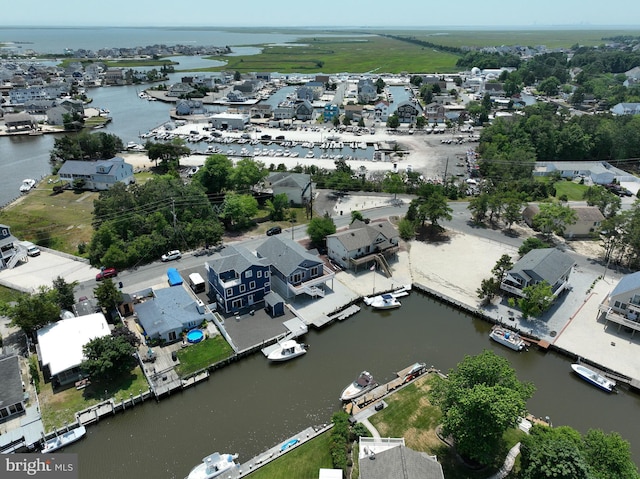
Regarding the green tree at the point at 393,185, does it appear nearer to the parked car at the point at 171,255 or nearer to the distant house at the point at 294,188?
the distant house at the point at 294,188

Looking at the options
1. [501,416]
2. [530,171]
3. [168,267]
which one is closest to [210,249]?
[168,267]

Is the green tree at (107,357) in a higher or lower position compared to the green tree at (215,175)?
lower

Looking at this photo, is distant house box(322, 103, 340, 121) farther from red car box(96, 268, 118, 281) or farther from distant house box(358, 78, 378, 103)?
red car box(96, 268, 118, 281)

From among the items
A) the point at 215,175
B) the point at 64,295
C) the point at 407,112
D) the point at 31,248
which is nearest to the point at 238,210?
the point at 215,175

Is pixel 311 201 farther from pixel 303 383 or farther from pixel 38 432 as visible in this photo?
pixel 38 432

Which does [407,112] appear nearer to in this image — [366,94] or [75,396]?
[366,94]

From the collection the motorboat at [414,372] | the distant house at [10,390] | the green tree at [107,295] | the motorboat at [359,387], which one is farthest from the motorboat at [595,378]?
the distant house at [10,390]
